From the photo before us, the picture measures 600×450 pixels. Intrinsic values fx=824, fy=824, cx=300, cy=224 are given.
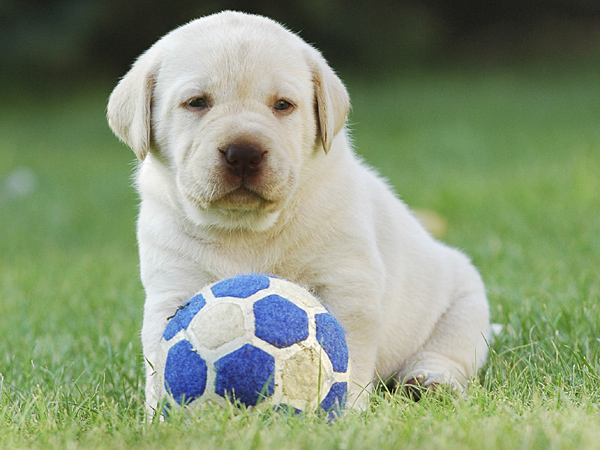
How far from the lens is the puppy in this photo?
10.7 feet

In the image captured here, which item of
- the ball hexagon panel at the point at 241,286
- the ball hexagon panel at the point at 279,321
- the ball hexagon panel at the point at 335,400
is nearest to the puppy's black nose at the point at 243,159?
the ball hexagon panel at the point at 241,286

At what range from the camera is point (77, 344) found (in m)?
4.64

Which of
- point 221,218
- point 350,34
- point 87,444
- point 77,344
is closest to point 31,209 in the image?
point 77,344

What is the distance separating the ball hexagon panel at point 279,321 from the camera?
9.46ft

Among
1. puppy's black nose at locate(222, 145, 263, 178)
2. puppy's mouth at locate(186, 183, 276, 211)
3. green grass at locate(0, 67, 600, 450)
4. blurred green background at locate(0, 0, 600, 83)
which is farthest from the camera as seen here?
blurred green background at locate(0, 0, 600, 83)

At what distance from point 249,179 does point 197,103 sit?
426mm

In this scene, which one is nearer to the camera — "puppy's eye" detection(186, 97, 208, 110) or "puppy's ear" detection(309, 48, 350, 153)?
"puppy's eye" detection(186, 97, 208, 110)

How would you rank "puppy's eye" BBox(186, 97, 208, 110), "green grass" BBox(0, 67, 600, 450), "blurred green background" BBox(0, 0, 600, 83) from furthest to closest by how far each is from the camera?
"blurred green background" BBox(0, 0, 600, 83) → "puppy's eye" BBox(186, 97, 208, 110) → "green grass" BBox(0, 67, 600, 450)

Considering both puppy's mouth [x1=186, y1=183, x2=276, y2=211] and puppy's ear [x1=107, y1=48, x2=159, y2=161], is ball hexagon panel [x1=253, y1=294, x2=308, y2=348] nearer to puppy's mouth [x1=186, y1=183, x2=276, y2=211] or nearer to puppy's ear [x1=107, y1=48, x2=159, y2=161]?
puppy's mouth [x1=186, y1=183, x2=276, y2=211]

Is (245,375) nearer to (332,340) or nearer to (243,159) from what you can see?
(332,340)

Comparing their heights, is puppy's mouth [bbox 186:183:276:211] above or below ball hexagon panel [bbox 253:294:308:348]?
above

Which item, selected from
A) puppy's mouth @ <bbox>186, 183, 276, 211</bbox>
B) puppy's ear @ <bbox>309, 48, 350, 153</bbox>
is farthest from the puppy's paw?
puppy's ear @ <bbox>309, 48, 350, 153</bbox>

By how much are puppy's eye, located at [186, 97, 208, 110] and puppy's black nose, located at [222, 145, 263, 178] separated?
0.31 m

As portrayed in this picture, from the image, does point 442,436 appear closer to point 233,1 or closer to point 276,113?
point 276,113
